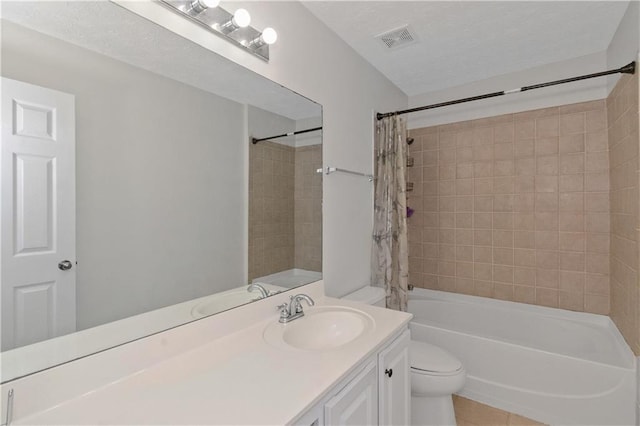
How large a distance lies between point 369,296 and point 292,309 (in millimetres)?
814

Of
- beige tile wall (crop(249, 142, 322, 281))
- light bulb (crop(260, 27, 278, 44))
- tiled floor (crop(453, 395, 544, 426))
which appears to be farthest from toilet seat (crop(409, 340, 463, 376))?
light bulb (crop(260, 27, 278, 44))

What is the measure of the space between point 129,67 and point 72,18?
17 centimetres

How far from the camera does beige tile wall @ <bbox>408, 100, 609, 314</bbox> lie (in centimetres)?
232

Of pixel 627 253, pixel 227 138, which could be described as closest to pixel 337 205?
pixel 227 138

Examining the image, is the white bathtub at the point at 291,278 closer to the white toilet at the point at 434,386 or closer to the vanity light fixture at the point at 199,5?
the white toilet at the point at 434,386

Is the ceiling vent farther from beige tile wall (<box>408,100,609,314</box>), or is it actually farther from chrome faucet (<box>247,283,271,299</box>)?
chrome faucet (<box>247,283,271,299</box>)

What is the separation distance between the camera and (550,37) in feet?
6.69

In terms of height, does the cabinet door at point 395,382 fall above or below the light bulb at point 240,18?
below

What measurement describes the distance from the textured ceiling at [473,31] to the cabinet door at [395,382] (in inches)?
70.6

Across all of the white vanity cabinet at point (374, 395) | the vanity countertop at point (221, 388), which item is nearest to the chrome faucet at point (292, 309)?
the vanity countertop at point (221, 388)

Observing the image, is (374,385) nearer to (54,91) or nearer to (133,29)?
(54,91)

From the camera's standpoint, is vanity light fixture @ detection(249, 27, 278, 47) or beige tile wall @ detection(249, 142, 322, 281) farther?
beige tile wall @ detection(249, 142, 322, 281)

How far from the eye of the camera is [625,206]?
1.89 m

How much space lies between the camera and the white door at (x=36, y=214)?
72 centimetres
